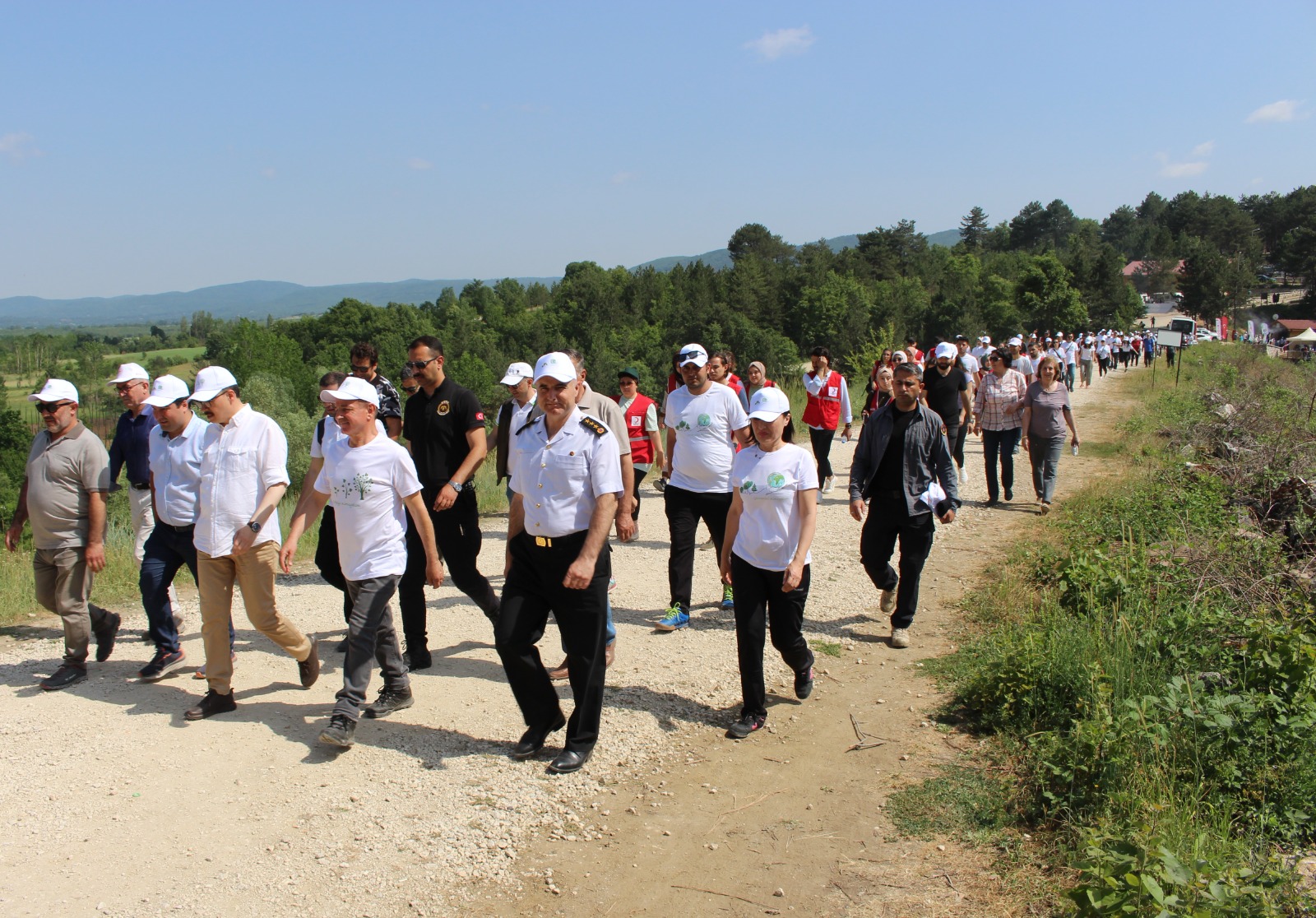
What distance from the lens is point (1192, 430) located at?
1429 centimetres

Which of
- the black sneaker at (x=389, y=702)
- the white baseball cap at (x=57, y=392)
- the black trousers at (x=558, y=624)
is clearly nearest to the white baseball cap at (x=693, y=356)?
the black trousers at (x=558, y=624)

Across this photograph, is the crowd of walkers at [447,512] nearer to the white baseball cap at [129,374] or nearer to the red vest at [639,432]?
the white baseball cap at [129,374]

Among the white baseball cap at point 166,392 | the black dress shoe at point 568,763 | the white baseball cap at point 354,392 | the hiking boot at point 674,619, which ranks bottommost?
the black dress shoe at point 568,763

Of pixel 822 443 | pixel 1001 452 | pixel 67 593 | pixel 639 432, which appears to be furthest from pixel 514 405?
pixel 1001 452

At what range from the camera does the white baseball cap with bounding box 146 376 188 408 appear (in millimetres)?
5441

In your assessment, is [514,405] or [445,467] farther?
[514,405]

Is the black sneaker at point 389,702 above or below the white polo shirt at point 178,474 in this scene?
below

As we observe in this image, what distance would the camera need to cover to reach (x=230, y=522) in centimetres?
503

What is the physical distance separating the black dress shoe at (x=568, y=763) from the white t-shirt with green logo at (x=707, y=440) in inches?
98.8

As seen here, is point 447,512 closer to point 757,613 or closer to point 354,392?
point 354,392

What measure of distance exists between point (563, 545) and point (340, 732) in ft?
4.89

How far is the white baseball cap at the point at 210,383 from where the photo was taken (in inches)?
197

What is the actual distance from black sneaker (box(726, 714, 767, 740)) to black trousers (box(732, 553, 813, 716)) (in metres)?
0.03

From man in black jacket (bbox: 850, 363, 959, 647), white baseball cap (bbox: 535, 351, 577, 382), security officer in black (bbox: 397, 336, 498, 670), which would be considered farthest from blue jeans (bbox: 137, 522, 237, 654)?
man in black jacket (bbox: 850, 363, 959, 647)
